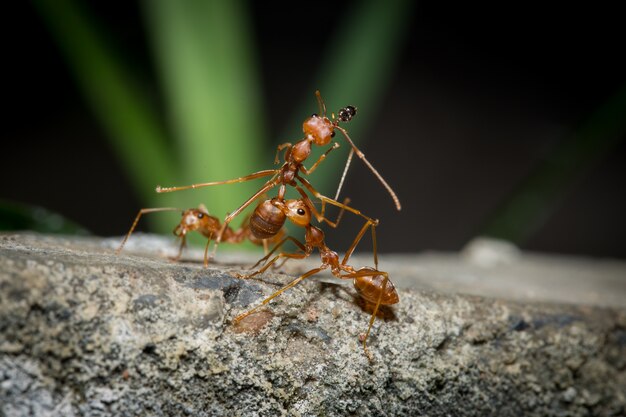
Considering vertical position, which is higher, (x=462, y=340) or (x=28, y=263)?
(x=462, y=340)

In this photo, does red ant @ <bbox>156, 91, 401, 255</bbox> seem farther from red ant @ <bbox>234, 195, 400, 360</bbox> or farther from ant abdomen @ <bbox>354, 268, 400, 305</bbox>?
ant abdomen @ <bbox>354, 268, 400, 305</bbox>

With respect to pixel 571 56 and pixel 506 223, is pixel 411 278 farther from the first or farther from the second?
pixel 571 56

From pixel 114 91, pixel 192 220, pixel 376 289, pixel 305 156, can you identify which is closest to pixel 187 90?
pixel 114 91

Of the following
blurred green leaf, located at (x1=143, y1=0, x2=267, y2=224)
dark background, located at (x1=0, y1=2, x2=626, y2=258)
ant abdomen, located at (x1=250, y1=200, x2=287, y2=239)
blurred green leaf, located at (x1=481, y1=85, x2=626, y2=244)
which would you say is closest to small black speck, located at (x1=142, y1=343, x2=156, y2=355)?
ant abdomen, located at (x1=250, y1=200, x2=287, y2=239)

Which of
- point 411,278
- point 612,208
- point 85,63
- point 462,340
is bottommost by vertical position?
point 462,340

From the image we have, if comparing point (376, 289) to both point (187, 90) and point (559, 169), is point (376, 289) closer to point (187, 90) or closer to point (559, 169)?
point (187, 90)

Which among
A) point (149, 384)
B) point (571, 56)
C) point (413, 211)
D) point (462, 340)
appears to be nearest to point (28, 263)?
point (149, 384)
